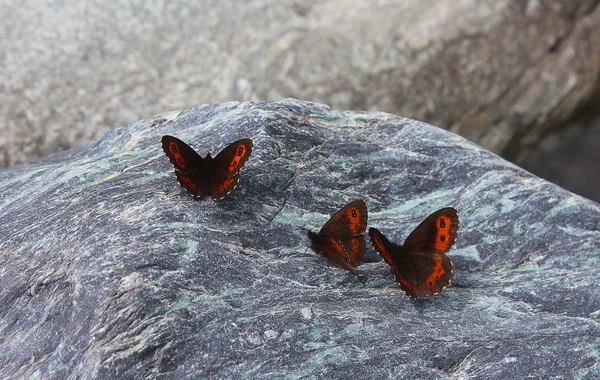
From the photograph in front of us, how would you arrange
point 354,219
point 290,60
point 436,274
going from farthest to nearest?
1. point 290,60
2. point 354,219
3. point 436,274

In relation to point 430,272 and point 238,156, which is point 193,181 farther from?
point 430,272

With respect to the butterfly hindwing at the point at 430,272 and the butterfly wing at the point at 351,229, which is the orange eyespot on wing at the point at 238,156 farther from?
the butterfly hindwing at the point at 430,272

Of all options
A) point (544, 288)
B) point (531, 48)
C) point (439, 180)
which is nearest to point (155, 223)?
point (439, 180)

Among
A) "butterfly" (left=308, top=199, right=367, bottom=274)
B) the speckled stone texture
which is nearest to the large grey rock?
the speckled stone texture

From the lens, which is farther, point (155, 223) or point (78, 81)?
point (78, 81)

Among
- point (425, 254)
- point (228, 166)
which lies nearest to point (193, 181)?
point (228, 166)

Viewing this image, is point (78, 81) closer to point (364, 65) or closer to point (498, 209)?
point (364, 65)
